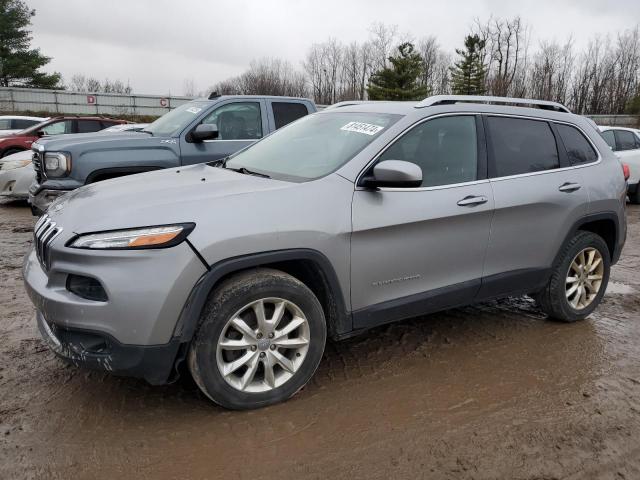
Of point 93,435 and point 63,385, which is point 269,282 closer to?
point 93,435

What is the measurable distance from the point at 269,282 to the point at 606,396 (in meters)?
2.24

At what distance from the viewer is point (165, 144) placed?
670 cm

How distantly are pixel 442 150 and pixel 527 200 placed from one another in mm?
784

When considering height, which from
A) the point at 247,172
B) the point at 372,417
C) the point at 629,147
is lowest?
the point at 372,417

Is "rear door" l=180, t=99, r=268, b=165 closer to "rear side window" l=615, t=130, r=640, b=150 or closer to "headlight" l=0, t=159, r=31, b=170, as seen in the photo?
"headlight" l=0, t=159, r=31, b=170

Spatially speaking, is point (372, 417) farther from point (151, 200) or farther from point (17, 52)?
point (17, 52)

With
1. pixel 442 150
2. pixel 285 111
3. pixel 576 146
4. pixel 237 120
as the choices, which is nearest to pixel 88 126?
pixel 237 120

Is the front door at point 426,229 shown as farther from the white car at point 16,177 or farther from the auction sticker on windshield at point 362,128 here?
the white car at point 16,177

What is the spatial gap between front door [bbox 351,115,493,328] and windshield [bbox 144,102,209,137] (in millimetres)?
4262

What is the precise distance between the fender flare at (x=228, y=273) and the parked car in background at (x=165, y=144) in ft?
11.6

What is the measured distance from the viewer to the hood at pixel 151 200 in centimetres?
273

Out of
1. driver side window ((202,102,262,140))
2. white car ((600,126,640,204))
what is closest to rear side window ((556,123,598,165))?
driver side window ((202,102,262,140))

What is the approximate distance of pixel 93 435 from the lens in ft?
9.13

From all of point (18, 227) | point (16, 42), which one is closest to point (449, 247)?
point (18, 227)
